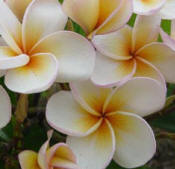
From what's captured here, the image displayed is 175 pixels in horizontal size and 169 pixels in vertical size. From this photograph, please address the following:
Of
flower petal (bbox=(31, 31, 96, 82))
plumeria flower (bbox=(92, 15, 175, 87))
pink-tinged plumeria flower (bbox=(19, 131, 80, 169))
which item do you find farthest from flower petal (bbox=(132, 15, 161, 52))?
pink-tinged plumeria flower (bbox=(19, 131, 80, 169))

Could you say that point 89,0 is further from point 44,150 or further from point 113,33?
point 44,150

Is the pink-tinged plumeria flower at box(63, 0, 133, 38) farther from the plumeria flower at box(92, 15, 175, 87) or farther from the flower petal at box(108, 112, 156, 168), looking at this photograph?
the flower petal at box(108, 112, 156, 168)

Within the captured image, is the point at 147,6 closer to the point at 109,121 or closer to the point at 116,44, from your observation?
the point at 116,44

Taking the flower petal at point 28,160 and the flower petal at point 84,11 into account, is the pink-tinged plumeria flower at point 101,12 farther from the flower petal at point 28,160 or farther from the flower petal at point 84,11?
the flower petal at point 28,160

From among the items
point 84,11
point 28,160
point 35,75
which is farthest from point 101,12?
point 28,160

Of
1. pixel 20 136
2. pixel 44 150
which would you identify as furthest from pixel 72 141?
pixel 20 136
